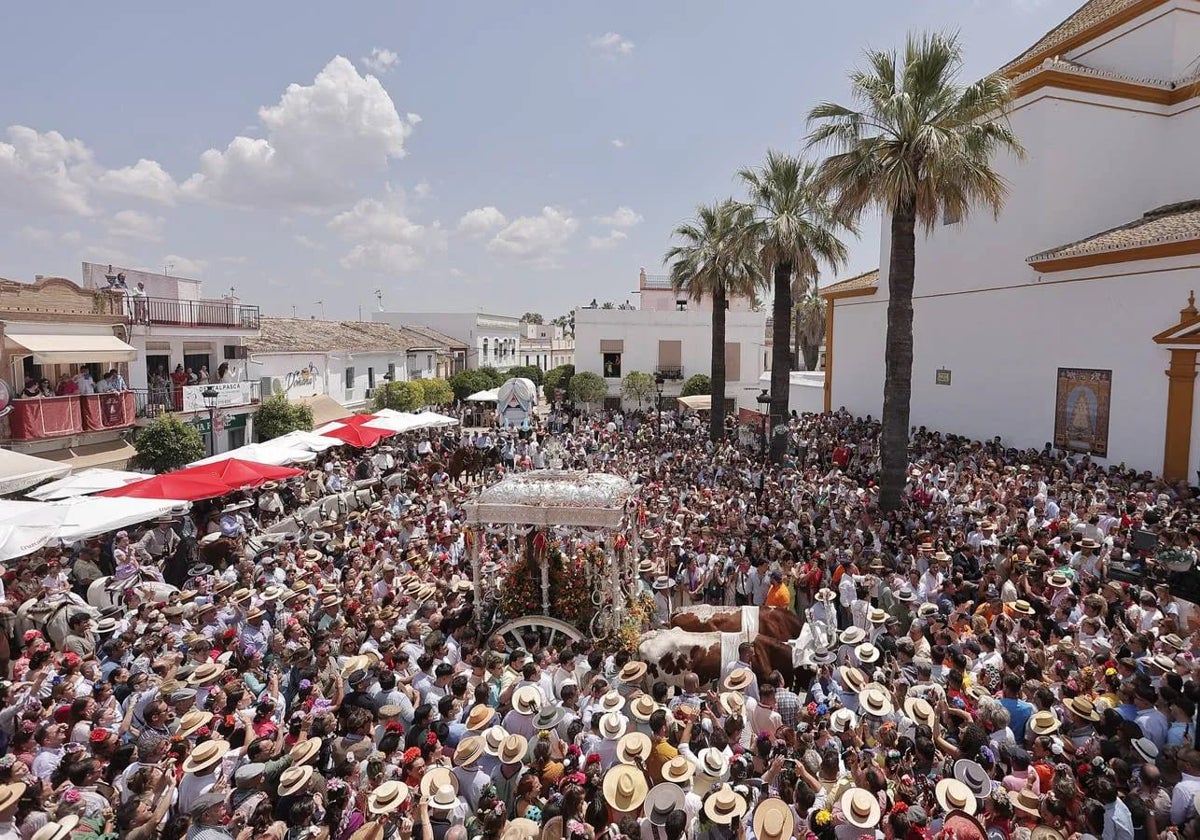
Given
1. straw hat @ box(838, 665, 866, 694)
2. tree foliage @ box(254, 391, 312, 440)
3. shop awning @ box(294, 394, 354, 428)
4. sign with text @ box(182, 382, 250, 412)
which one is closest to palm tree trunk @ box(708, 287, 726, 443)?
shop awning @ box(294, 394, 354, 428)

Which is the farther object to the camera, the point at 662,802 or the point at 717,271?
the point at 717,271

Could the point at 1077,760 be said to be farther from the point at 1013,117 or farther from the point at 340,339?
the point at 340,339

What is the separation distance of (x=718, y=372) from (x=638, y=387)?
16076 mm

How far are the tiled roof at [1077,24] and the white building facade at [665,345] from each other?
21.3 metres

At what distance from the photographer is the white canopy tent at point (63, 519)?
8891 mm

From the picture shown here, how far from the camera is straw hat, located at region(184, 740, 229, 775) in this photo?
5133 millimetres

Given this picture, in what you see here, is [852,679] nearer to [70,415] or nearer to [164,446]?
[164,446]

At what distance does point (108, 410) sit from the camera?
18734 millimetres

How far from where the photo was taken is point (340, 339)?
35406 mm

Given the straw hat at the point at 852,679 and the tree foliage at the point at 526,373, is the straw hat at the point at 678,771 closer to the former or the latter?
the straw hat at the point at 852,679

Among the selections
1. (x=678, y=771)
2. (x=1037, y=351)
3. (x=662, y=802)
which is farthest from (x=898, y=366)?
(x=662, y=802)

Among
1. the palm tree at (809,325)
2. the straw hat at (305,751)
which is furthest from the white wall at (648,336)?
the straw hat at (305,751)

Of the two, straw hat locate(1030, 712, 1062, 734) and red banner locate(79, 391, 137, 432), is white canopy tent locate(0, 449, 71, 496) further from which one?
straw hat locate(1030, 712, 1062, 734)

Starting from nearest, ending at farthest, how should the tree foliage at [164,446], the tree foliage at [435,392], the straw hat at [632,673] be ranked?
the straw hat at [632,673], the tree foliage at [164,446], the tree foliage at [435,392]
